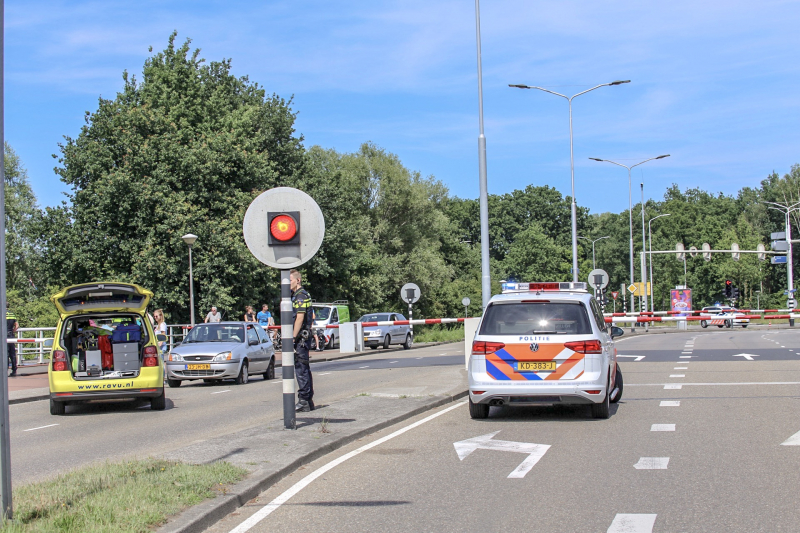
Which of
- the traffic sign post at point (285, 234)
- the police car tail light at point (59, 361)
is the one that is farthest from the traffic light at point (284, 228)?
the police car tail light at point (59, 361)

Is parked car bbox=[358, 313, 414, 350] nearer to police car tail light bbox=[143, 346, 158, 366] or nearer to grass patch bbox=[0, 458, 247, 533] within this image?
police car tail light bbox=[143, 346, 158, 366]

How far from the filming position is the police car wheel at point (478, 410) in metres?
11.4

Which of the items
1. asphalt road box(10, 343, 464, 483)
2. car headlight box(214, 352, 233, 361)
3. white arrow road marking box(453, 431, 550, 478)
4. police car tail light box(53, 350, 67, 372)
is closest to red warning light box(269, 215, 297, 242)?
asphalt road box(10, 343, 464, 483)

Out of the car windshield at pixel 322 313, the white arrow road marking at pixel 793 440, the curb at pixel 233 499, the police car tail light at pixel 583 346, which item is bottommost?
the white arrow road marking at pixel 793 440

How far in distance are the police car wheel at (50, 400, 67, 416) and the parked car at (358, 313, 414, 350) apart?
2376cm

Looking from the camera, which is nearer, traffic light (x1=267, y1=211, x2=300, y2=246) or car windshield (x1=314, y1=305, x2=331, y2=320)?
traffic light (x1=267, y1=211, x2=300, y2=246)

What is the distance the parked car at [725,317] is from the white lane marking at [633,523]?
13302 millimetres

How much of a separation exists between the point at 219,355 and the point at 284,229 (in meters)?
10.1

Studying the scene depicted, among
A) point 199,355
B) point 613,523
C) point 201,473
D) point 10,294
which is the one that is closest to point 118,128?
point 199,355

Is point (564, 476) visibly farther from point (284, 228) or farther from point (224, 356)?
point (224, 356)

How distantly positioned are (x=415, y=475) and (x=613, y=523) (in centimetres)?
227

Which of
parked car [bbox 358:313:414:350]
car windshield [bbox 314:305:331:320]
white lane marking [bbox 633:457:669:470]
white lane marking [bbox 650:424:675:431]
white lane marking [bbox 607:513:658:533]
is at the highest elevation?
car windshield [bbox 314:305:331:320]

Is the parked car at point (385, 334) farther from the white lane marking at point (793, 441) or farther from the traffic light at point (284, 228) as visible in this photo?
the white lane marking at point (793, 441)

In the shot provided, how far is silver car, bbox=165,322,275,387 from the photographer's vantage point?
19281 millimetres
